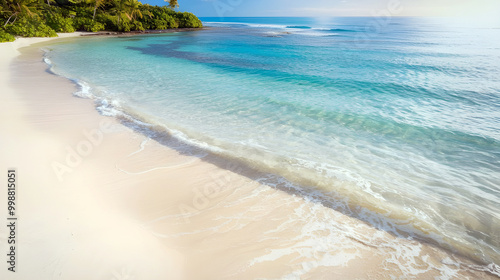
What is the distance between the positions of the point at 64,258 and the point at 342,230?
418 centimetres

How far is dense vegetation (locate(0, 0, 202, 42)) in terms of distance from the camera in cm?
3441

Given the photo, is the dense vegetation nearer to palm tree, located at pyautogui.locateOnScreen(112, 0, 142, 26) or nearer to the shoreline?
palm tree, located at pyautogui.locateOnScreen(112, 0, 142, 26)

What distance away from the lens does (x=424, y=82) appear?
1585 cm

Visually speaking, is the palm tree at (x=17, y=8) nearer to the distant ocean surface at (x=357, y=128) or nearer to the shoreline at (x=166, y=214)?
the distant ocean surface at (x=357, y=128)

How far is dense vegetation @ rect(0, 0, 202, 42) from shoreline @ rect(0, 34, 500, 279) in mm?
35723

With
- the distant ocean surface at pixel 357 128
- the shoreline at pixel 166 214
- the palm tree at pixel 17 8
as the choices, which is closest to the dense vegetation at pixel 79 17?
the palm tree at pixel 17 8

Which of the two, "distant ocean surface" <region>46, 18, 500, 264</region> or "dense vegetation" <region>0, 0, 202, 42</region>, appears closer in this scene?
"distant ocean surface" <region>46, 18, 500, 264</region>

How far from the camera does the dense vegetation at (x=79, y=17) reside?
34.4 m

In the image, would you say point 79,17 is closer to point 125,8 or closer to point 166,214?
point 125,8

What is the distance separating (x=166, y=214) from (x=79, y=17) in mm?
64252

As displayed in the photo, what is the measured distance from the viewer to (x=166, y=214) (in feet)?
14.2

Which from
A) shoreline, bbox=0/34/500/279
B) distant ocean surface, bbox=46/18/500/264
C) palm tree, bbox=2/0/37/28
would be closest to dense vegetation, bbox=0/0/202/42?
palm tree, bbox=2/0/37/28

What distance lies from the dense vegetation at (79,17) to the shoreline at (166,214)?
3572 cm

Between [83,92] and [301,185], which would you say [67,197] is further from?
[83,92]
